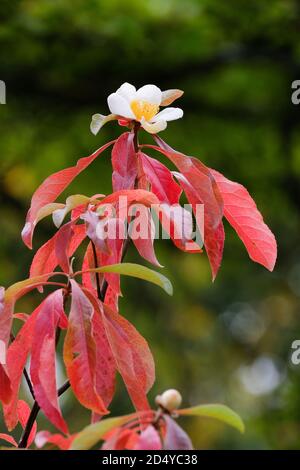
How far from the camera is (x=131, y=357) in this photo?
70 cm

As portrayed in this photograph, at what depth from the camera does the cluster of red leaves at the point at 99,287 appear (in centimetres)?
67

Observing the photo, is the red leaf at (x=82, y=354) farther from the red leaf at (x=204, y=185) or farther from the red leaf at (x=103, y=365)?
the red leaf at (x=204, y=185)

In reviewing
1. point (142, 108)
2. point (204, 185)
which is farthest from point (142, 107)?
point (204, 185)

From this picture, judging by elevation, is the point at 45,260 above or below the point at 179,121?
below

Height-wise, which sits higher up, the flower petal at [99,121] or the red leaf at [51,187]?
the flower petal at [99,121]

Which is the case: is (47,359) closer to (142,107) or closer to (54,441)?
(54,441)

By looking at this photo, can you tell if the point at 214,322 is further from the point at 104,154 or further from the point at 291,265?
the point at 104,154

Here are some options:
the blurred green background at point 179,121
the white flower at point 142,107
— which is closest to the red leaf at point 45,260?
the white flower at point 142,107

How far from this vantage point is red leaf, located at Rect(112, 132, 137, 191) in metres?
0.77

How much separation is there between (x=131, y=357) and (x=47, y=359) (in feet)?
0.24

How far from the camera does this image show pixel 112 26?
2.67 m

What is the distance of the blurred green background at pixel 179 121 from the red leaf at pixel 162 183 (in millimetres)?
1919

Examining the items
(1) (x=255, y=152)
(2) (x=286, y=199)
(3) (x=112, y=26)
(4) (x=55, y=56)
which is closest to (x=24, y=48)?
(4) (x=55, y=56)
